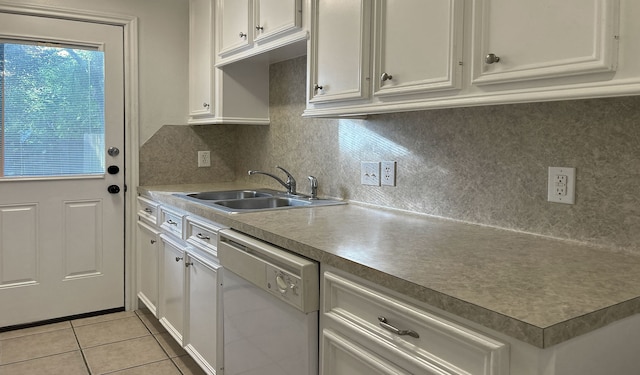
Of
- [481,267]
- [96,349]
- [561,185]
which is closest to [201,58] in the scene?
[96,349]

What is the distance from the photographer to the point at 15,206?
2887mm

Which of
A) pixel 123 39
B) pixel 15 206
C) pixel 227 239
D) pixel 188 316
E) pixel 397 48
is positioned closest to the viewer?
pixel 397 48

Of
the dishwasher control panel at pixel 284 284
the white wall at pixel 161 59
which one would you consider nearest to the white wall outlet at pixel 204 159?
the white wall at pixel 161 59

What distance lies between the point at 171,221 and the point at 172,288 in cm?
35

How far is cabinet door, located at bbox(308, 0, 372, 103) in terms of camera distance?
1.75m

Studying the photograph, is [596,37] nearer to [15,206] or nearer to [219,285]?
[219,285]

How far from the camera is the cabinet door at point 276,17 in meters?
2.10

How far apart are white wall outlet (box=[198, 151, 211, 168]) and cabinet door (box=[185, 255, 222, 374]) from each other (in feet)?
3.87

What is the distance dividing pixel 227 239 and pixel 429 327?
1.06 meters

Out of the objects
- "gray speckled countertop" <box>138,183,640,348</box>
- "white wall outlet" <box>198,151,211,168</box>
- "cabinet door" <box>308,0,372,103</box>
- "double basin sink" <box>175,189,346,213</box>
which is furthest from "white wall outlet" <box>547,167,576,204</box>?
"white wall outlet" <box>198,151,211,168</box>

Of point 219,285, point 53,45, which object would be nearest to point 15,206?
point 53,45

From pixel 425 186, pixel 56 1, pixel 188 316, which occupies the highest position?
pixel 56 1

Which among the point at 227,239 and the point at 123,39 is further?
the point at 123,39

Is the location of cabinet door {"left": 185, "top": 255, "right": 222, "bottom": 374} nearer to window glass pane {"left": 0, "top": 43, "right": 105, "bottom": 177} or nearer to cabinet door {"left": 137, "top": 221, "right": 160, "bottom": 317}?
cabinet door {"left": 137, "top": 221, "right": 160, "bottom": 317}
